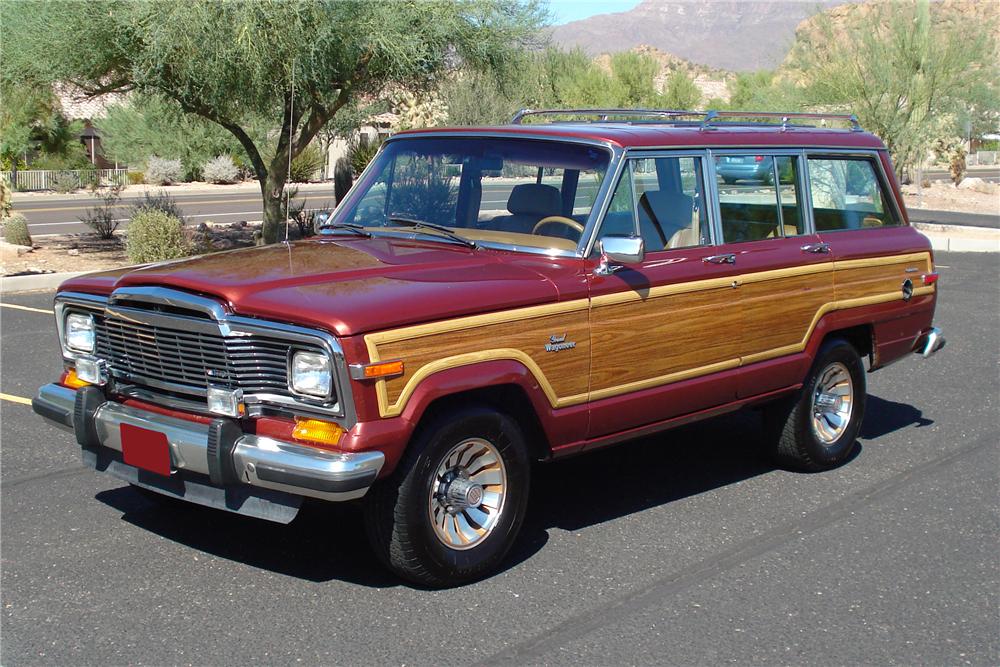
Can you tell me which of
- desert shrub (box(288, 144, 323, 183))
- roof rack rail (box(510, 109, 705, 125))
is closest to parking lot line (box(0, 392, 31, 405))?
roof rack rail (box(510, 109, 705, 125))

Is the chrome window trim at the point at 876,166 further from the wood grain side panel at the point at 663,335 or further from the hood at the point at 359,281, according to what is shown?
the hood at the point at 359,281

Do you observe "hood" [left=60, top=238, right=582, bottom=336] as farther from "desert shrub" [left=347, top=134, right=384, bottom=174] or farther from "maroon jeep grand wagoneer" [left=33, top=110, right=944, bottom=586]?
"desert shrub" [left=347, top=134, right=384, bottom=174]

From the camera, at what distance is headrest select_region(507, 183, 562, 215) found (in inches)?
229

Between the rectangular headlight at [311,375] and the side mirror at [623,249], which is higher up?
the side mirror at [623,249]

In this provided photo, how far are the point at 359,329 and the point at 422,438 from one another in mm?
603

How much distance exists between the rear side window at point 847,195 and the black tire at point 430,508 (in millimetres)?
2913

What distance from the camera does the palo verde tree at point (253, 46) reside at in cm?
1594

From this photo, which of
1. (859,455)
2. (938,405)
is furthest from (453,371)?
(938,405)

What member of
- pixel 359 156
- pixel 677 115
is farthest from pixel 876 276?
pixel 359 156

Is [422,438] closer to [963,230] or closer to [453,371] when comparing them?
[453,371]

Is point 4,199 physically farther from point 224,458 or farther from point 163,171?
point 163,171

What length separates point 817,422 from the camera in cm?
692

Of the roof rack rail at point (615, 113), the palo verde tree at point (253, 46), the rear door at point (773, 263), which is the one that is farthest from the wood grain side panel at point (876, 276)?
the palo verde tree at point (253, 46)

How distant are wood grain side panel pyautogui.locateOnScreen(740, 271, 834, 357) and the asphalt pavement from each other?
90 cm
